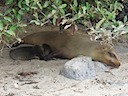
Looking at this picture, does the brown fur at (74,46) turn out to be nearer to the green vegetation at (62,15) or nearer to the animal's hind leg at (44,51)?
the animal's hind leg at (44,51)

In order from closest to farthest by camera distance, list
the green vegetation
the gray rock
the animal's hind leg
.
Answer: the green vegetation
the gray rock
the animal's hind leg

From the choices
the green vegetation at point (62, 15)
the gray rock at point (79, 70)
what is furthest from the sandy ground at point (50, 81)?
the green vegetation at point (62, 15)

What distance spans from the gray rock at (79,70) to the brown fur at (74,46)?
1.22ft

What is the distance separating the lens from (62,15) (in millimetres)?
3010

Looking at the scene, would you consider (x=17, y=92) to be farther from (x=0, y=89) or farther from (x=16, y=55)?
(x=16, y=55)

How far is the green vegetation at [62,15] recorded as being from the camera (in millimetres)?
2969

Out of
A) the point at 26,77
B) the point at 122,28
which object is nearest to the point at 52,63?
the point at 26,77

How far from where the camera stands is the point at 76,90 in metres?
3.04

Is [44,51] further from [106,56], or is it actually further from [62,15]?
[62,15]

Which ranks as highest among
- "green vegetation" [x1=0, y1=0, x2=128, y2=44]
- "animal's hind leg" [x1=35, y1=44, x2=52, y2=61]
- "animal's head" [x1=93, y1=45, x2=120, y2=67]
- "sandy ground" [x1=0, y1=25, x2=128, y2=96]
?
"green vegetation" [x1=0, y1=0, x2=128, y2=44]

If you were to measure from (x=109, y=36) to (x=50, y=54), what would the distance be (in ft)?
3.35

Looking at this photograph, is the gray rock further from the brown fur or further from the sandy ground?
the brown fur

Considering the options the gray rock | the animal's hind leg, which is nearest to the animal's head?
the gray rock

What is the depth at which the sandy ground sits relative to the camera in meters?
2.99
